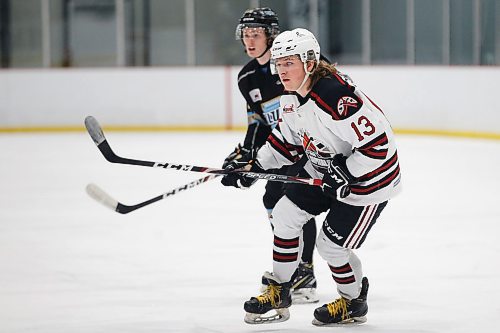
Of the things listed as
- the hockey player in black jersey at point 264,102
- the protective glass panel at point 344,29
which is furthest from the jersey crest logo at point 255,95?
the protective glass panel at point 344,29

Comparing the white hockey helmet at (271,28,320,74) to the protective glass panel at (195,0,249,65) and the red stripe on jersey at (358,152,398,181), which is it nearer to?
the red stripe on jersey at (358,152,398,181)

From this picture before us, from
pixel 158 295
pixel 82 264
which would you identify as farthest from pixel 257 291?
pixel 82 264

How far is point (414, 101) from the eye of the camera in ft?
33.3

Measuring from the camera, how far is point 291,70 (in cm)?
316

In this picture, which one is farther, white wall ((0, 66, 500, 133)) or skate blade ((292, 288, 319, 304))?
white wall ((0, 66, 500, 133))

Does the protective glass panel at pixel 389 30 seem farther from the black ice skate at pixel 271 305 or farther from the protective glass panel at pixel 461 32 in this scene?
the black ice skate at pixel 271 305

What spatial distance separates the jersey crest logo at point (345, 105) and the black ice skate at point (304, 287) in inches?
33.6

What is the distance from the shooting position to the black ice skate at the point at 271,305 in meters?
3.31

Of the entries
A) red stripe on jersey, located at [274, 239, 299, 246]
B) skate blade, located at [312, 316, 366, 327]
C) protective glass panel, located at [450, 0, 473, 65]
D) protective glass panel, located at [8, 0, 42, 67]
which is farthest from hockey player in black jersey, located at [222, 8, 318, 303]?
protective glass panel, located at [8, 0, 42, 67]

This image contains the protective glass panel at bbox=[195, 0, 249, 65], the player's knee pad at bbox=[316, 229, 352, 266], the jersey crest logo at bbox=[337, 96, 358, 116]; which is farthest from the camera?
the protective glass panel at bbox=[195, 0, 249, 65]

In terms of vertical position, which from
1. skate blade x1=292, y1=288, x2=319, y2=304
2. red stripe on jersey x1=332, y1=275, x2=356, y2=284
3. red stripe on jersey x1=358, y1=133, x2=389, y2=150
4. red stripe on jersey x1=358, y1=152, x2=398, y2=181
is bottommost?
skate blade x1=292, y1=288, x2=319, y2=304

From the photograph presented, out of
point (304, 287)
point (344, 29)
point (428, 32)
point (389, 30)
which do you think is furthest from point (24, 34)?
point (304, 287)

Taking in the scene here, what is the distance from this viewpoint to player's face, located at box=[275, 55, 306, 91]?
315cm

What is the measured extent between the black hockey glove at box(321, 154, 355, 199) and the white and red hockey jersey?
3 centimetres
